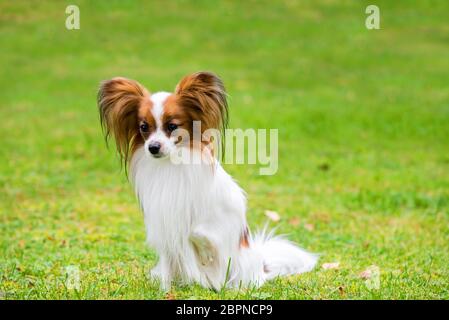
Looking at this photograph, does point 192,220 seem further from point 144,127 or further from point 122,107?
point 122,107

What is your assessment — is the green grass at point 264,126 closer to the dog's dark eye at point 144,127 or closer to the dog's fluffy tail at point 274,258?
the dog's fluffy tail at point 274,258

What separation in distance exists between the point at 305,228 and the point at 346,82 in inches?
398

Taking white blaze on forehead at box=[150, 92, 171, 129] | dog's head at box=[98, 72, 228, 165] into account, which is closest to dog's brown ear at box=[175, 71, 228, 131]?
dog's head at box=[98, 72, 228, 165]

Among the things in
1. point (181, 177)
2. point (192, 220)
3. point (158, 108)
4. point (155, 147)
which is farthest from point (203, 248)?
point (158, 108)

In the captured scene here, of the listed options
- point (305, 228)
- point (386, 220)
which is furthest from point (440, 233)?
point (305, 228)

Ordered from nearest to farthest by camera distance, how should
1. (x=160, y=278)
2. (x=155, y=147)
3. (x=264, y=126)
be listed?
1. (x=155, y=147)
2. (x=160, y=278)
3. (x=264, y=126)

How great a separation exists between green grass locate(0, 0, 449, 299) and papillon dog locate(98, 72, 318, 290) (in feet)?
0.98

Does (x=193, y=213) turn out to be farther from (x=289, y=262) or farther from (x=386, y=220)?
(x=386, y=220)

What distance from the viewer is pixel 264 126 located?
47.8 feet

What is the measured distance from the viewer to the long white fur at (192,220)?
5.68 metres

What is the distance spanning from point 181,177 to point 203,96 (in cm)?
62

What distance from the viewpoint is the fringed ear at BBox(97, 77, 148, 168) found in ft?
18.6

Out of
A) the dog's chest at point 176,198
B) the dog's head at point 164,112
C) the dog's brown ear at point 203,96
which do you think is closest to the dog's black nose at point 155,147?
the dog's head at point 164,112

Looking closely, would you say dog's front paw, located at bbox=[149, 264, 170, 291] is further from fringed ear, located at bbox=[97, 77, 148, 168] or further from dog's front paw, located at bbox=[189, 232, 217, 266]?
fringed ear, located at bbox=[97, 77, 148, 168]
